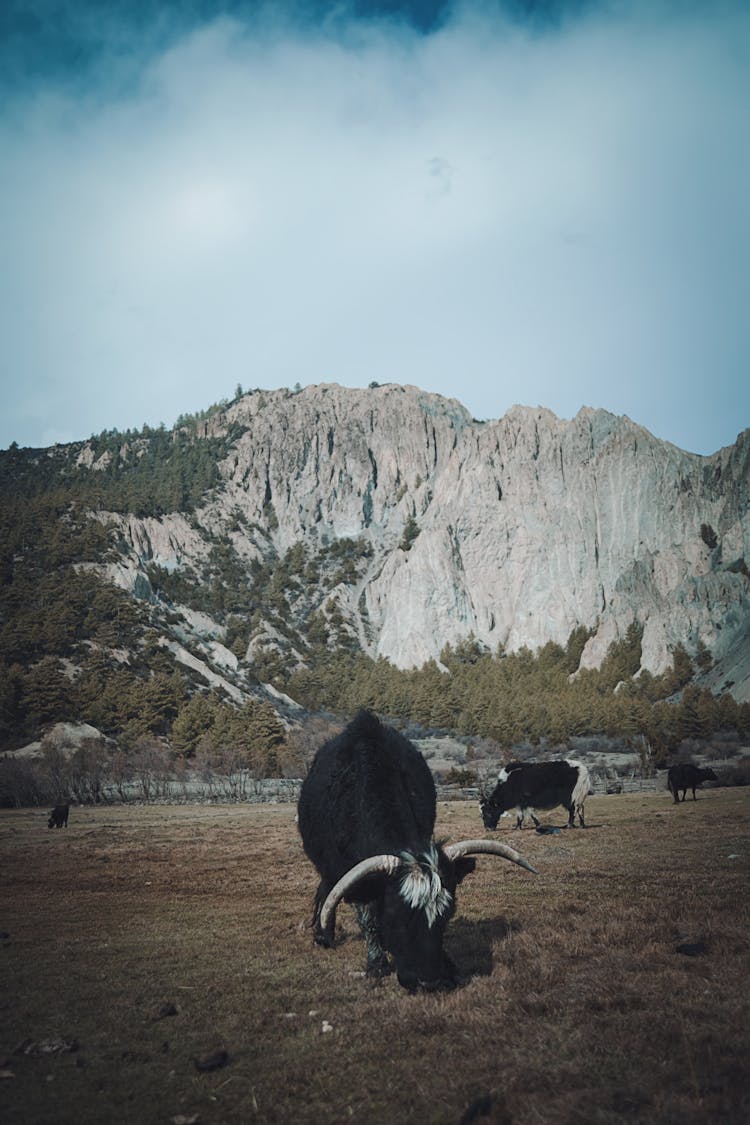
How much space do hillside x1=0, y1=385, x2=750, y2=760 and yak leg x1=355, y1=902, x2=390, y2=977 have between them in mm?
79770

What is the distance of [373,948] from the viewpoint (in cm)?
833

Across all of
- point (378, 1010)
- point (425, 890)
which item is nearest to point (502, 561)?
point (425, 890)

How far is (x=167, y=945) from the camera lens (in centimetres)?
1016

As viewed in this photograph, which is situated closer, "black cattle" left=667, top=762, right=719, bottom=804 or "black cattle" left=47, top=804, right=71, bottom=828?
"black cattle" left=47, top=804, right=71, bottom=828

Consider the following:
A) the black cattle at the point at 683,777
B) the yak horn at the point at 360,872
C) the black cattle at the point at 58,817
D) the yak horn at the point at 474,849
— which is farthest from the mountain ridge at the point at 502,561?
the yak horn at the point at 360,872

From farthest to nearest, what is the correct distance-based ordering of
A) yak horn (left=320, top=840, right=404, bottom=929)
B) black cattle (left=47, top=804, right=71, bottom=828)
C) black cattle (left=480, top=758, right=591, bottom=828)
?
black cattle (left=47, top=804, right=71, bottom=828), black cattle (left=480, top=758, right=591, bottom=828), yak horn (left=320, top=840, right=404, bottom=929)

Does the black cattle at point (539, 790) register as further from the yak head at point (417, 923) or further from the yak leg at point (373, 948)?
the yak head at point (417, 923)

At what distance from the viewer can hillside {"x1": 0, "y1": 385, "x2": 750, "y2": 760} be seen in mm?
106688

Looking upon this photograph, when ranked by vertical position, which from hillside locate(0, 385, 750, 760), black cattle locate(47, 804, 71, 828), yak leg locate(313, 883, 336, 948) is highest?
hillside locate(0, 385, 750, 760)

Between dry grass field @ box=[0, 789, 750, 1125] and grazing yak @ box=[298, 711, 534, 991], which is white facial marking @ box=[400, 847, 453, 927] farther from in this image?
dry grass field @ box=[0, 789, 750, 1125]

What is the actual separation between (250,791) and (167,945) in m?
49.1

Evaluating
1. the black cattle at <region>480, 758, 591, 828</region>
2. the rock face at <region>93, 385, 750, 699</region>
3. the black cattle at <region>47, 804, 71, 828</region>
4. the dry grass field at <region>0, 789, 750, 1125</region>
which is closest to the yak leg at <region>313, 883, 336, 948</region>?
the dry grass field at <region>0, 789, 750, 1125</region>

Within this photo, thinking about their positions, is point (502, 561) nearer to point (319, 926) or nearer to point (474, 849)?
point (319, 926)

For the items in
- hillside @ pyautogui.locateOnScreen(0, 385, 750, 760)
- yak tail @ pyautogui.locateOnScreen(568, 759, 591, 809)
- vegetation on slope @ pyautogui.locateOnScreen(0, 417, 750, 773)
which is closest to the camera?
yak tail @ pyautogui.locateOnScreen(568, 759, 591, 809)
